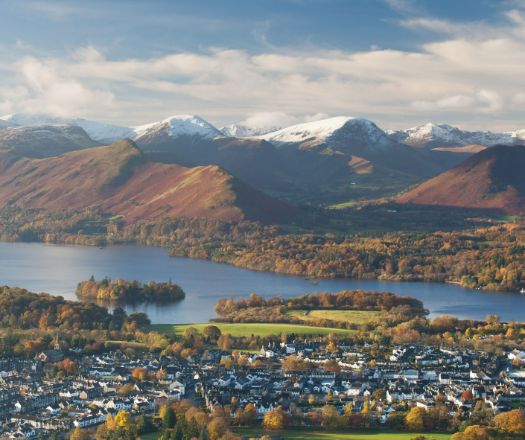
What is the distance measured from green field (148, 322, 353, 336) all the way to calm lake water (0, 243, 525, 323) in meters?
3.06

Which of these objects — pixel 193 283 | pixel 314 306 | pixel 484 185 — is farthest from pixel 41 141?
pixel 314 306

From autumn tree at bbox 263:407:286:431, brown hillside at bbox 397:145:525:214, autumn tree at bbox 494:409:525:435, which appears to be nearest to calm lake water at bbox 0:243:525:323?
autumn tree at bbox 263:407:286:431

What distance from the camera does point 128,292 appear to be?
61.4 meters

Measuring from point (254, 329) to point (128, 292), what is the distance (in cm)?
1583

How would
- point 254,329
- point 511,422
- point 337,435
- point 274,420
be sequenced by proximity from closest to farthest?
point 337,435
point 511,422
point 274,420
point 254,329

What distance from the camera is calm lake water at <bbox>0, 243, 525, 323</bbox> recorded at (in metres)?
56.5

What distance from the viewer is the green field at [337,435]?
29.1 metres

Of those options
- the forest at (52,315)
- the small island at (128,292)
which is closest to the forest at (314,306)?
the small island at (128,292)

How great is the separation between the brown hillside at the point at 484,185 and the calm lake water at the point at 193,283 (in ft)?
156

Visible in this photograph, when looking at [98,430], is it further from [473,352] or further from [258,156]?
[258,156]

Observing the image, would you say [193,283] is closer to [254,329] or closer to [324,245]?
[254,329]

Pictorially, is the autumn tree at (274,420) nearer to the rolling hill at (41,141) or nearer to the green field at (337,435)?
the green field at (337,435)

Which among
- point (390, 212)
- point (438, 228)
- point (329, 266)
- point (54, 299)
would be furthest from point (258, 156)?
point (54, 299)

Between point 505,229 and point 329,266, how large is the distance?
2584cm
